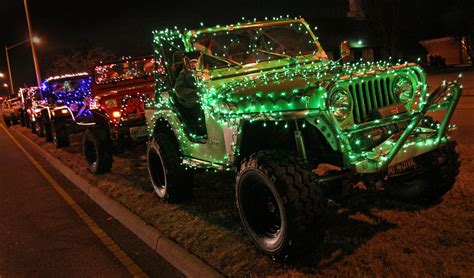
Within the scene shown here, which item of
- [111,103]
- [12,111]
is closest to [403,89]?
[111,103]

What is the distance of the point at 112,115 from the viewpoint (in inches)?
385

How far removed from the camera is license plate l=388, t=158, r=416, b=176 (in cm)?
426

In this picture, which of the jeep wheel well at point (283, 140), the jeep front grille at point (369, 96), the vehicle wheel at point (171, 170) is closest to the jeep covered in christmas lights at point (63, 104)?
the vehicle wheel at point (171, 170)

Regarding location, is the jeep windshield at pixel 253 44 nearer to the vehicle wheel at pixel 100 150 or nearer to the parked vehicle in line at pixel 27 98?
the vehicle wheel at pixel 100 150

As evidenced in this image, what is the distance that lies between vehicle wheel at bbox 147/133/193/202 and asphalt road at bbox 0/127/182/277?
810 millimetres

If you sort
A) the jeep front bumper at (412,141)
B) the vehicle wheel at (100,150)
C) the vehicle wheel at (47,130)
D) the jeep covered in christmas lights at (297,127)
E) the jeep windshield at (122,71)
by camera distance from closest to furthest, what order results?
the jeep front bumper at (412,141), the jeep covered in christmas lights at (297,127), the vehicle wheel at (100,150), the jeep windshield at (122,71), the vehicle wheel at (47,130)

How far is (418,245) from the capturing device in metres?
4.14

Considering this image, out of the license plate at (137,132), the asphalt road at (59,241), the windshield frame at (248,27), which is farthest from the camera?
the license plate at (137,132)

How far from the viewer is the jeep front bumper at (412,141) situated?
148 inches

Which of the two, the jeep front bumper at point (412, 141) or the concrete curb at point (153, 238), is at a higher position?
the jeep front bumper at point (412, 141)

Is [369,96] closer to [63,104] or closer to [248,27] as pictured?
[248,27]

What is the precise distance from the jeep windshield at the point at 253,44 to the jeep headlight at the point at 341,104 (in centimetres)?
188

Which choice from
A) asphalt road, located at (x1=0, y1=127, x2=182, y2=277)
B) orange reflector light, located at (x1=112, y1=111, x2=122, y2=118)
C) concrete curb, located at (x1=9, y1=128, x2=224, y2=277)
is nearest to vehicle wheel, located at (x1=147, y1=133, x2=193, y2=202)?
concrete curb, located at (x1=9, y1=128, x2=224, y2=277)

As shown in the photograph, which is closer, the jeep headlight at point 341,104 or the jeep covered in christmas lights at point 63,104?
the jeep headlight at point 341,104
